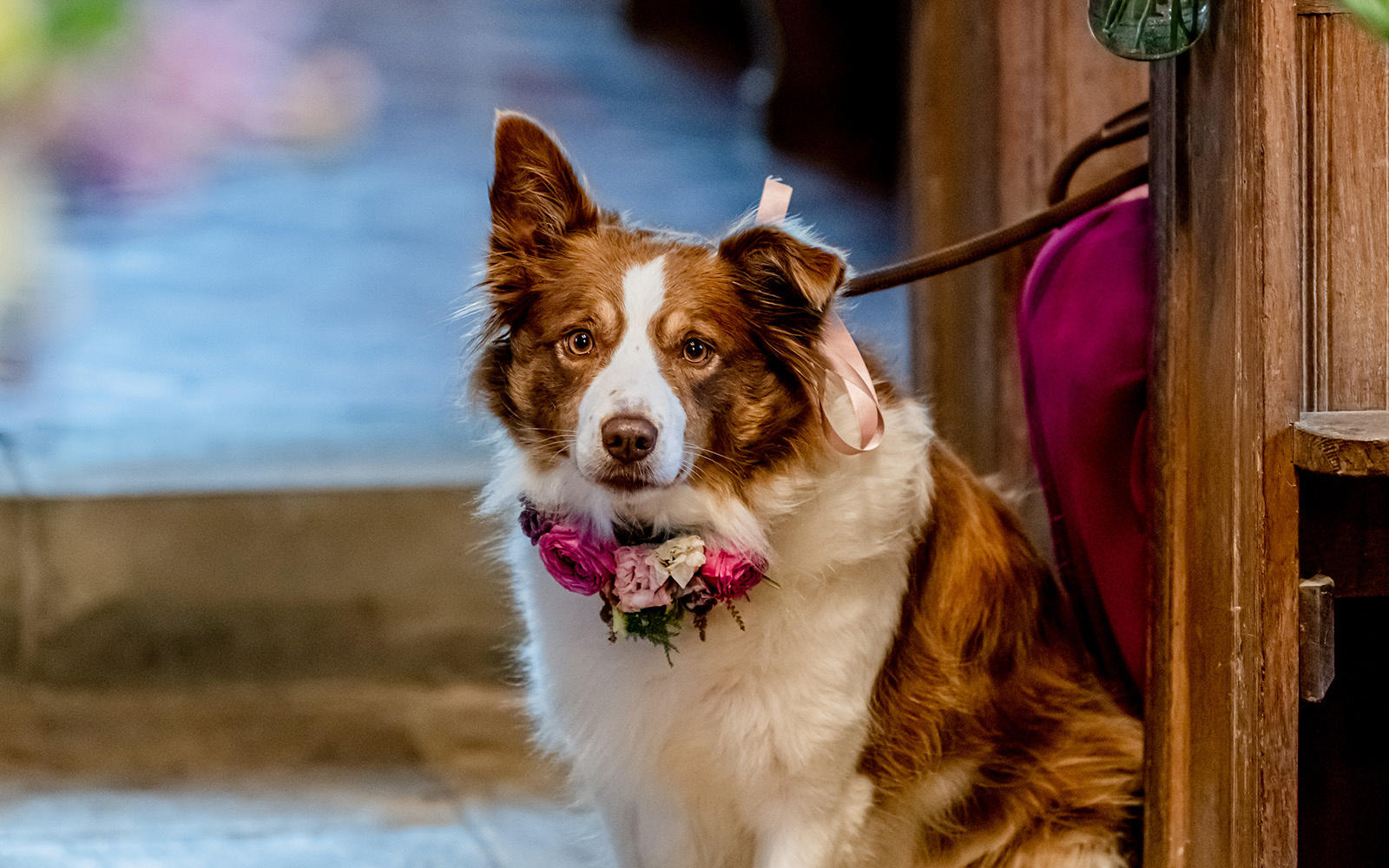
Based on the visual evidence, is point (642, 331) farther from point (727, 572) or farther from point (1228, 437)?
point (1228, 437)

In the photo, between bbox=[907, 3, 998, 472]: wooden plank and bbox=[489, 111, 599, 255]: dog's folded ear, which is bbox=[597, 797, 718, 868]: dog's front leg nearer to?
bbox=[489, 111, 599, 255]: dog's folded ear

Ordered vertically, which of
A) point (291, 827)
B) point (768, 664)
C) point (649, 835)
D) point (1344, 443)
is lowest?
point (291, 827)

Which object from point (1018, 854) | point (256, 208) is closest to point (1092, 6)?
point (1018, 854)

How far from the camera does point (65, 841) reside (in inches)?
96.5

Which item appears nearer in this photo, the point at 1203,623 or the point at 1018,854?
the point at 1203,623

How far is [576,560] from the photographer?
1.61 metres

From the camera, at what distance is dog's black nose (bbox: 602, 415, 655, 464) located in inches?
56.6

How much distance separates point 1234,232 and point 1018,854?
0.98 meters

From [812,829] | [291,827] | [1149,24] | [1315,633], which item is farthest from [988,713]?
[291,827]

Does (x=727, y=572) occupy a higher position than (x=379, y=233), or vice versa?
(x=379, y=233)

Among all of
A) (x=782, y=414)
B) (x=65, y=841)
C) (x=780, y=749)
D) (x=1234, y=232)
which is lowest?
(x=65, y=841)

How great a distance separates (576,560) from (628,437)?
252 millimetres

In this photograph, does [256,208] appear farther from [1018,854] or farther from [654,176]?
[1018,854]

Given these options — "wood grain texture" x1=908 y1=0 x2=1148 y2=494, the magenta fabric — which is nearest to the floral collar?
the magenta fabric
